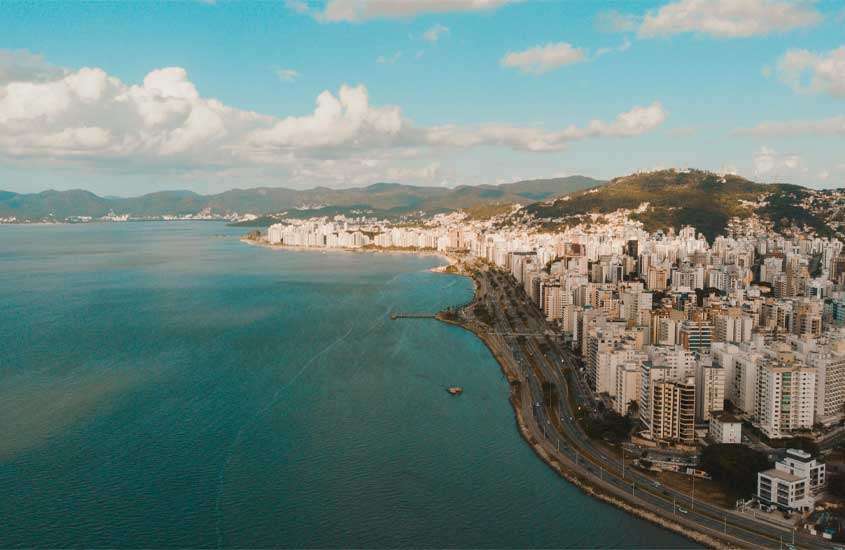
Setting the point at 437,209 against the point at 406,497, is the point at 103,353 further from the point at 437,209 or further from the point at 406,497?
the point at 437,209

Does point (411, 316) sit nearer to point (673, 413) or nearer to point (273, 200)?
point (673, 413)

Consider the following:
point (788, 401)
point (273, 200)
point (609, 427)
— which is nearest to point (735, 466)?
point (609, 427)

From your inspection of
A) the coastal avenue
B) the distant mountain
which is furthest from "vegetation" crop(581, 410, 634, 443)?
the distant mountain

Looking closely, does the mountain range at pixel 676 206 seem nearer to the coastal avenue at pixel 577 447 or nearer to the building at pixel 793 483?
the coastal avenue at pixel 577 447

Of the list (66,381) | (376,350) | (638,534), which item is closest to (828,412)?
(638,534)

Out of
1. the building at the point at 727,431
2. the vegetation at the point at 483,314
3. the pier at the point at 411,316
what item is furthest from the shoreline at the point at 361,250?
the building at the point at 727,431

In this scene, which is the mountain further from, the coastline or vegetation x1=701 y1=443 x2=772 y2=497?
vegetation x1=701 y1=443 x2=772 y2=497

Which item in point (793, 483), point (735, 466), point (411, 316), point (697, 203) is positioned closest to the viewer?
point (793, 483)
